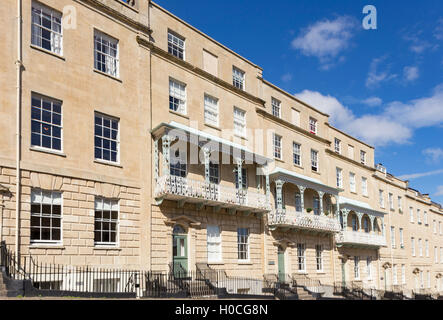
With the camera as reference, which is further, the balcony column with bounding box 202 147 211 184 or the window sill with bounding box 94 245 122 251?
the balcony column with bounding box 202 147 211 184

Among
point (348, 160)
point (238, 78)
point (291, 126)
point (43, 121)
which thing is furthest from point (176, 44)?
point (348, 160)

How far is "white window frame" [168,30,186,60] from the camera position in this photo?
78.5 feet

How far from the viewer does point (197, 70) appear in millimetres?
24938

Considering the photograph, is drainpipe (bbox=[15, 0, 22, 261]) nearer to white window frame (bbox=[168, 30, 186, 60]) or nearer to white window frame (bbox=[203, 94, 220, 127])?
→ white window frame (bbox=[168, 30, 186, 60])

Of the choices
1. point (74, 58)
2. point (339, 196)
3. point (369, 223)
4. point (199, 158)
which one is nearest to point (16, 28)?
point (74, 58)

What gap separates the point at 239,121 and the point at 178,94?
17.5ft

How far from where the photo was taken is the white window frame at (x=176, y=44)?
23.9 m

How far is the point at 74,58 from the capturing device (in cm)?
1869

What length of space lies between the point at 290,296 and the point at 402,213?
1152 inches

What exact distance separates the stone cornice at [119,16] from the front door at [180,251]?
32.9 feet

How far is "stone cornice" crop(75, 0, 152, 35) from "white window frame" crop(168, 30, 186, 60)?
5.89 feet

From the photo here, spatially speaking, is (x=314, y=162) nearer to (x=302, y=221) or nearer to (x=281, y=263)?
(x=302, y=221)

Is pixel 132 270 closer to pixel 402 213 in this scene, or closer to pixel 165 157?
pixel 165 157

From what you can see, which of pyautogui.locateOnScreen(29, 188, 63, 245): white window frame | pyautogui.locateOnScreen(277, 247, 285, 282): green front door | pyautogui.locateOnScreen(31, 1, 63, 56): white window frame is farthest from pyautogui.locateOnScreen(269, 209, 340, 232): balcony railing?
pyautogui.locateOnScreen(31, 1, 63, 56): white window frame
